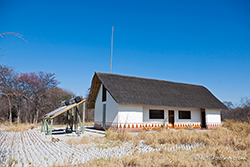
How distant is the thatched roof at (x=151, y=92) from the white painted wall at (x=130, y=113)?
57 centimetres

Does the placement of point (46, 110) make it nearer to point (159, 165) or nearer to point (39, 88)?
point (39, 88)

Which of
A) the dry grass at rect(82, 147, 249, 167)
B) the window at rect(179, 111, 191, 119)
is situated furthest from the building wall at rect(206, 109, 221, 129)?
the dry grass at rect(82, 147, 249, 167)

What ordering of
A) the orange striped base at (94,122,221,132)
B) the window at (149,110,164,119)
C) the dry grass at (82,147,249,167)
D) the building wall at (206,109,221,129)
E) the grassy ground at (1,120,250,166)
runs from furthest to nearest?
the building wall at (206,109,221,129)
the window at (149,110,164,119)
the orange striped base at (94,122,221,132)
the grassy ground at (1,120,250,166)
the dry grass at (82,147,249,167)

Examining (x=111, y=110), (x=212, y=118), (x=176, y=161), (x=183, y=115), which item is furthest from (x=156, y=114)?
(x=176, y=161)

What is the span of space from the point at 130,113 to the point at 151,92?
3.67 m

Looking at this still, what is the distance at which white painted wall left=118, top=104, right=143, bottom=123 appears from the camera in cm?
1519

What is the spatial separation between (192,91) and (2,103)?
22.3m

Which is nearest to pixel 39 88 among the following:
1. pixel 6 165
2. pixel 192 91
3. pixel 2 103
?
pixel 2 103

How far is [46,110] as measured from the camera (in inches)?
939

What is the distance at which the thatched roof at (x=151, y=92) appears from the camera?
52.4 feet

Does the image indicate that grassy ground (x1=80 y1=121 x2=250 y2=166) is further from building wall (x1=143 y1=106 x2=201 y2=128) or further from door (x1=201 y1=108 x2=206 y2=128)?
door (x1=201 y1=108 x2=206 y2=128)

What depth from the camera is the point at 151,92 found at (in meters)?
18.0

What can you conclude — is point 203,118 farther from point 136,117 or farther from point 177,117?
point 136,117

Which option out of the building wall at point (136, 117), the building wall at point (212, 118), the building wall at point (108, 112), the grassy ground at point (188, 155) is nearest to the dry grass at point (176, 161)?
the grassy ground at point (188, 155)
